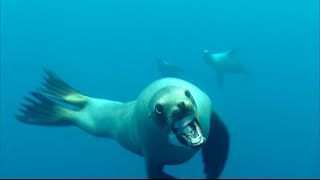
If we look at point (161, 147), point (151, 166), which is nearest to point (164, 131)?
point (161, 147)

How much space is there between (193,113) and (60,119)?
10.1 ft

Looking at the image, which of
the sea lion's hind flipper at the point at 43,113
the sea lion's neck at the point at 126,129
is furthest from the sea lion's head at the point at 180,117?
the sea lion's hind flipper at the point at 43,113

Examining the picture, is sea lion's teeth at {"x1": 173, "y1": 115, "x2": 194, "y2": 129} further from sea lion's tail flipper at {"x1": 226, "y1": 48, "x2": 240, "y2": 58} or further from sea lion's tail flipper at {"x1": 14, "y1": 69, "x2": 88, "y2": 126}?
sea lion's tail flipper at {"x1": 226, "y1": 48, "x2": 240, "y2": 58}

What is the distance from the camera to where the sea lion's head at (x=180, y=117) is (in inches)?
135

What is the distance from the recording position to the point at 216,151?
4.87 m

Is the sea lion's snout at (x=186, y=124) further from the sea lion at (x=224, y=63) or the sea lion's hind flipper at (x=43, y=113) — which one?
the sea lion at (x=224, y=63)

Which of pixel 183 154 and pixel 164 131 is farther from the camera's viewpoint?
pixel 183 154

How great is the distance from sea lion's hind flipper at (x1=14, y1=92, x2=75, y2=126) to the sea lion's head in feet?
9.18

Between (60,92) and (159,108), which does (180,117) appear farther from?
(60,92)

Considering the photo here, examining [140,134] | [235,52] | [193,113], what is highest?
[235,52]

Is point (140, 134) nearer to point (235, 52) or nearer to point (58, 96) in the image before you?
point (58, 96)

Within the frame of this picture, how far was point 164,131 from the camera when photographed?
391cm

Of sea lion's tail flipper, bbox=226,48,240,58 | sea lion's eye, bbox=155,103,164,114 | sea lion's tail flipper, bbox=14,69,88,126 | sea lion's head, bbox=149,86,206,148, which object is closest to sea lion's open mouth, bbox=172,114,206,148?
sea lion's head, bbox=149,86,206,148

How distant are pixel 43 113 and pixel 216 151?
2.43m
